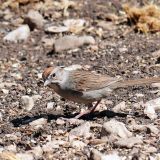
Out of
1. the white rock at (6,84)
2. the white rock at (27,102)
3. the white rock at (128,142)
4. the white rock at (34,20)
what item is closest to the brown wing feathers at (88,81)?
the white rock at (27,102)

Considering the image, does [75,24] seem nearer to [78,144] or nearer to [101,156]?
[78,144]

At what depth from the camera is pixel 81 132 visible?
7.10m

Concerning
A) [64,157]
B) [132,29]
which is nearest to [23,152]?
[64,157]

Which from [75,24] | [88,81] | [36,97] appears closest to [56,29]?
[75,24]

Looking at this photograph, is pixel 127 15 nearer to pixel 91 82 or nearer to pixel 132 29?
pixel 132 29

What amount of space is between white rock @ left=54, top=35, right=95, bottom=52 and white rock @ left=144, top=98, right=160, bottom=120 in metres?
2.63

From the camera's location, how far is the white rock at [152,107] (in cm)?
753

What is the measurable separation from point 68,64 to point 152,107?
2.33 metres

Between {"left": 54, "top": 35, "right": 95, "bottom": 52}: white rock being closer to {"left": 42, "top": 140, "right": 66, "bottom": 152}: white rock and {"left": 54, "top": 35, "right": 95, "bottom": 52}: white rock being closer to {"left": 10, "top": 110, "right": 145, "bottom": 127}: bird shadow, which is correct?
{"left": 10, "top": 110, "right": 145, "bottom": 127}: bird shadow

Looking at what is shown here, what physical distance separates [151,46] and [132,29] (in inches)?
35.1

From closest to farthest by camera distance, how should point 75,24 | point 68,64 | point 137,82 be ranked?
point 137,82, point 68,64, point 75,24

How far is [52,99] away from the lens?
841 centimetres

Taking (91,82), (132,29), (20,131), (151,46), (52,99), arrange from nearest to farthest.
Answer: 1. (20,131)
2. (91,82)
3. (52,99)
4. (151,46)
5. (132,29)

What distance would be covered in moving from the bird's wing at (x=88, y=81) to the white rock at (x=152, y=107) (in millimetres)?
446
